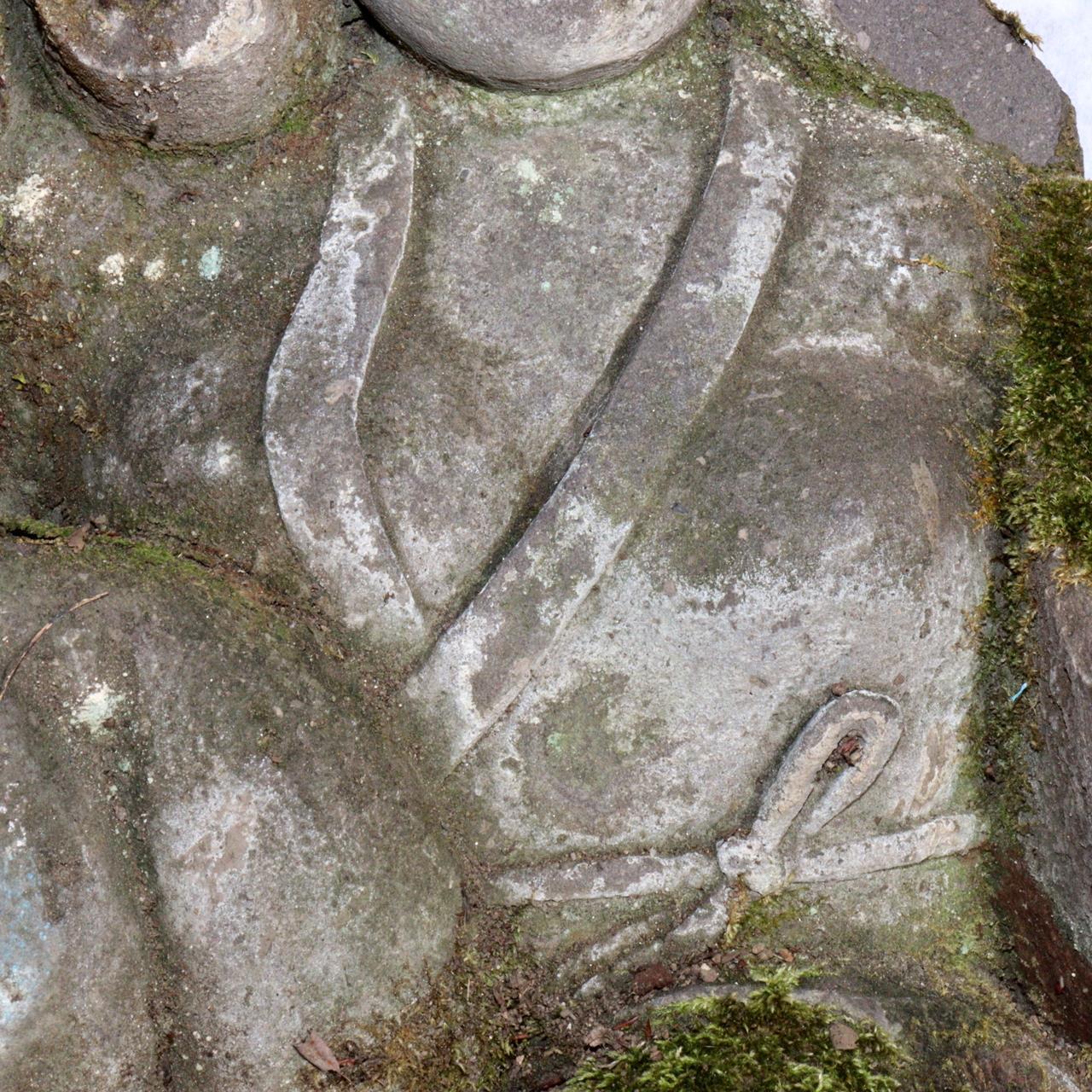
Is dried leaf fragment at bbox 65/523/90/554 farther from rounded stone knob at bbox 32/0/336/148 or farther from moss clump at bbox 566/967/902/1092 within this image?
moss clump at bbox 566/967/902/1092

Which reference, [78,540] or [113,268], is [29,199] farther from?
[78,540]

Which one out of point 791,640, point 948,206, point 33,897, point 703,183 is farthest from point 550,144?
point 33,897

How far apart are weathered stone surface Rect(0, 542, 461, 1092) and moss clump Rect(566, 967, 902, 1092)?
0.42 m

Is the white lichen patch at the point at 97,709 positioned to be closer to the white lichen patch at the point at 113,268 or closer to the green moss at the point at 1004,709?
the white lichen patch at the point at 113,268

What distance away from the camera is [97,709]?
185 centimetres

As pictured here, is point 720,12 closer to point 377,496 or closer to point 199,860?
point 377,496

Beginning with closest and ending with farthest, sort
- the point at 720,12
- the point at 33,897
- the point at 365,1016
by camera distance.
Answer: the point at 33,897 → the point at 365,1016 → the point at 720,12

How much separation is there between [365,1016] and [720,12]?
1910mm

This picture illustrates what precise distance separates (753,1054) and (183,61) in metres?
1.90

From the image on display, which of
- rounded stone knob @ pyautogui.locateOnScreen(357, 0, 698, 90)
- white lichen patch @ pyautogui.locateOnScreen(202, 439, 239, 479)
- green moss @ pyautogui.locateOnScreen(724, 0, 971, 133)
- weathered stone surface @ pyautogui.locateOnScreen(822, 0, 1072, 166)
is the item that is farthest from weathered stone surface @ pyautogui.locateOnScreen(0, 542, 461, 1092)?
weathered stone surface @ pyautogui.locateOnScreen(822, 0, 1072, 166)

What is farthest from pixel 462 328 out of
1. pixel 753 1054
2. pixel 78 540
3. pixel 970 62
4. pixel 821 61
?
pixel 753 1054

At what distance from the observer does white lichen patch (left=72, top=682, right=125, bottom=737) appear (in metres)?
1.84

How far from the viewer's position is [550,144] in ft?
7.29

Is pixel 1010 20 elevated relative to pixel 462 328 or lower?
elevated
